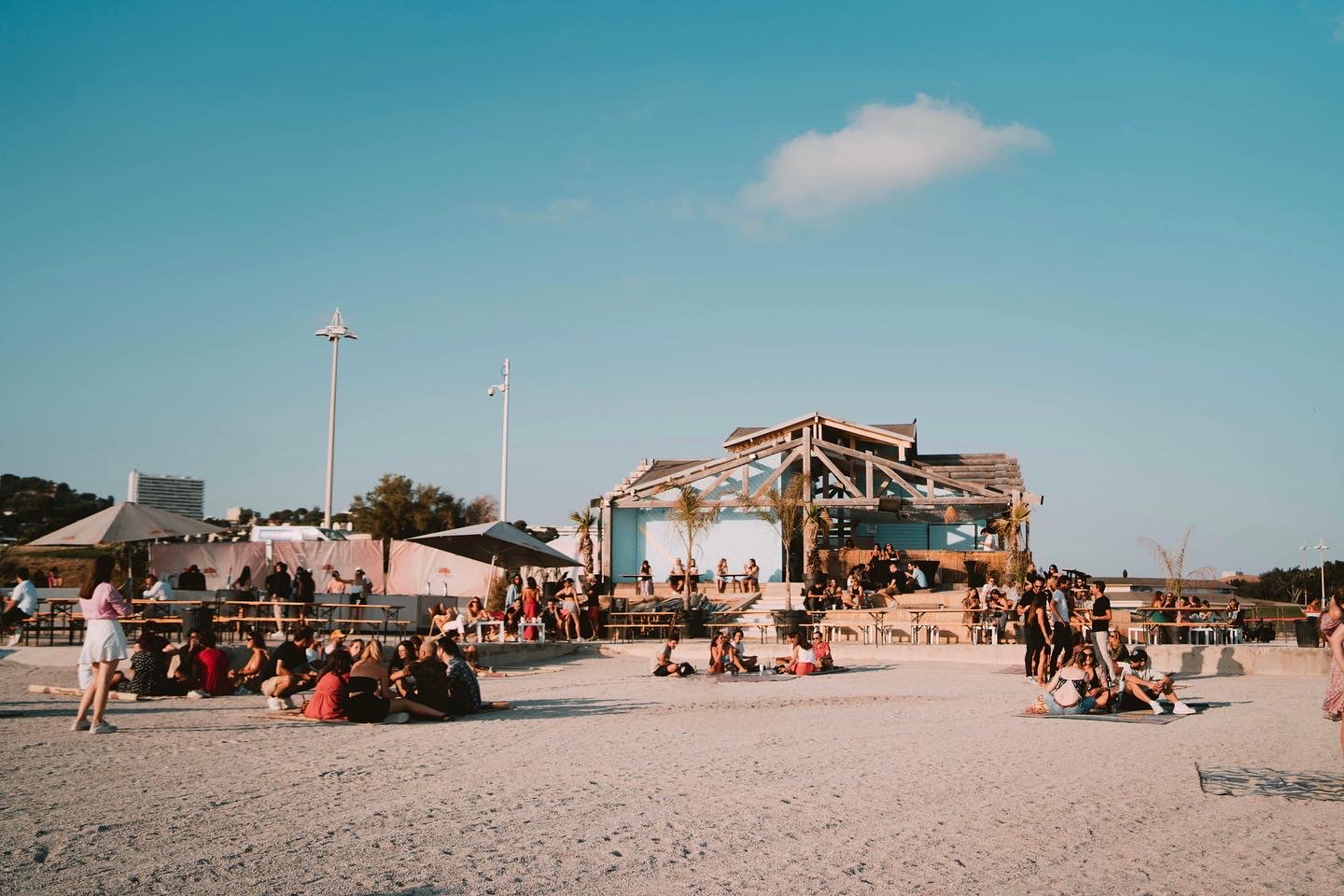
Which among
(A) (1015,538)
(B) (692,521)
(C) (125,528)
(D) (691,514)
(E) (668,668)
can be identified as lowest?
(E) (668,668)

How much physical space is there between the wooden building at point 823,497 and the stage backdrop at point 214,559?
29.6ft

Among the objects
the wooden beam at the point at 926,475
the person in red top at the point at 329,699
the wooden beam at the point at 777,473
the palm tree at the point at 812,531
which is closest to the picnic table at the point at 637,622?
the palm tree at the point at 812,531

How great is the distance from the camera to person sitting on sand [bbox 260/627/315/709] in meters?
12.1

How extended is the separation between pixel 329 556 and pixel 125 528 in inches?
460

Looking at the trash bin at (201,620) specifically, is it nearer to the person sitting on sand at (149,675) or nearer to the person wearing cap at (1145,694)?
the person sitting on sand at (149,675)

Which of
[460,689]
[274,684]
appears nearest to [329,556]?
[274,684]

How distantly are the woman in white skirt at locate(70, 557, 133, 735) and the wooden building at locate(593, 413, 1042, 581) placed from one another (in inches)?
851

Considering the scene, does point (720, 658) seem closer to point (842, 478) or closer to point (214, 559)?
point (842, 478)

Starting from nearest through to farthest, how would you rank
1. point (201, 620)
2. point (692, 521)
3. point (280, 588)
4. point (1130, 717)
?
point (1130, 717) → point (201, 620) → point (280, 588) → point (692, 521)

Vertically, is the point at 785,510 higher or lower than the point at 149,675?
higher

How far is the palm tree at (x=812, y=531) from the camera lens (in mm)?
Result: 28672

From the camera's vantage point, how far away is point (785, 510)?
92.4 ft

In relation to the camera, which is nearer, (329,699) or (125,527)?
(329,699)

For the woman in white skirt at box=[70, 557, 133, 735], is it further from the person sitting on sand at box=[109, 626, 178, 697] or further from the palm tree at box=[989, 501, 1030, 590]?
the palm tree at box=[989, 501, 1030, 590]
